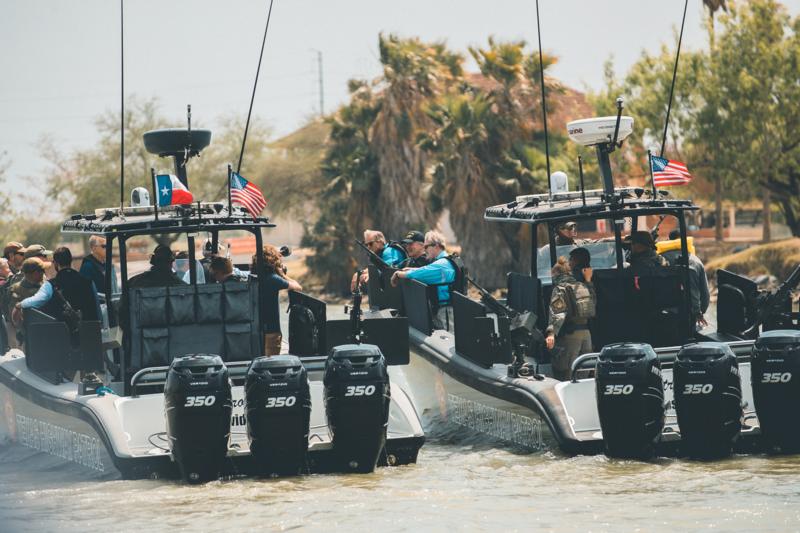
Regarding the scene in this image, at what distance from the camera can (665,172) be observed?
13203mm

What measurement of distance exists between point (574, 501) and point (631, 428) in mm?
980

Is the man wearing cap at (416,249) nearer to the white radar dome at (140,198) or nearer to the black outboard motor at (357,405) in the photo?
the white radar dome at (140,198)

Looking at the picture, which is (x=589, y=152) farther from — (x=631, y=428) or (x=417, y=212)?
(x=631, y=428)

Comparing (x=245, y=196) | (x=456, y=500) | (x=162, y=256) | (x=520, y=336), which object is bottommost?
(x=456, y=500)

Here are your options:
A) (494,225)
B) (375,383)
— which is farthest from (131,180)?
(375,383)

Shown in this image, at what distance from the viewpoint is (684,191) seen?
49.2m

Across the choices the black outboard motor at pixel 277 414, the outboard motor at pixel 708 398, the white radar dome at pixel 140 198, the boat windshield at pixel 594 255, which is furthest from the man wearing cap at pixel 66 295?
the outboard motor at pixel 708 398

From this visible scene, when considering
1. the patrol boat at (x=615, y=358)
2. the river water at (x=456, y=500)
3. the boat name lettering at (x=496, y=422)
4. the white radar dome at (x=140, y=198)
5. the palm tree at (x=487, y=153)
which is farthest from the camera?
the palm tree at (x=487, y=153)

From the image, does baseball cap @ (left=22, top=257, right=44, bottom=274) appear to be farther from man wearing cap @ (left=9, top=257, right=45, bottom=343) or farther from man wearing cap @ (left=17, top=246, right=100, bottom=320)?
man wearing cap @ (left=17, top=246, right=100, bottom=320)

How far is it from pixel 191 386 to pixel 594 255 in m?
4.50

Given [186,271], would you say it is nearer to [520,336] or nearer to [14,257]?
[14,257]

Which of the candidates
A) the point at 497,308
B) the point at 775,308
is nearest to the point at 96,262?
the point at 497,308

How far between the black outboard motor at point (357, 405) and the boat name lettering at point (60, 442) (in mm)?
1758

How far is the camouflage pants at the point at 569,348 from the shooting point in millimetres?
12148
